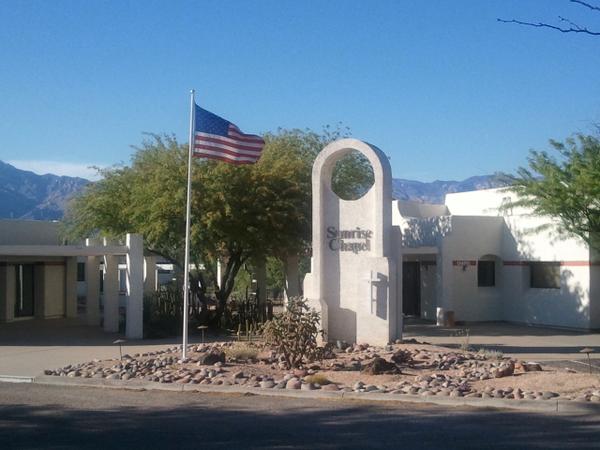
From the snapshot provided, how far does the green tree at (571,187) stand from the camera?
2014cm

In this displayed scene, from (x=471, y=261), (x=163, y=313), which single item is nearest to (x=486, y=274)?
(x=471, y=261)

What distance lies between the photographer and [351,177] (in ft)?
97.6

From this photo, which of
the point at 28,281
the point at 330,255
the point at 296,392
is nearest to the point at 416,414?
the point at 296,392

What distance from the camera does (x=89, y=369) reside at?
56.2 feet

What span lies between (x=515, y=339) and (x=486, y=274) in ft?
22.7

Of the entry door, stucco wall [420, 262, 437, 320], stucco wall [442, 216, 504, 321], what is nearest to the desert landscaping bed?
stucco wall [442, 216, 504, 321]

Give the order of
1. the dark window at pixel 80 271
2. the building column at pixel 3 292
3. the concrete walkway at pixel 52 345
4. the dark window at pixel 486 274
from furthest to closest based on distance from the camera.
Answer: the dark window at pixel 80 271, the dark window at pixel 486 274, the building column at pixel 3 292, the concrete walkway at pixel 52 345

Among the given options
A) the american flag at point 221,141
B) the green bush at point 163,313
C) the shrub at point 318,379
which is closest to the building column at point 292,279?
the green bush at point 163,313

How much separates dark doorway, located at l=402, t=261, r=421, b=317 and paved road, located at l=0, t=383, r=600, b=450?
20204 mm

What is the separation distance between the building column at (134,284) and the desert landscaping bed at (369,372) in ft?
14.7

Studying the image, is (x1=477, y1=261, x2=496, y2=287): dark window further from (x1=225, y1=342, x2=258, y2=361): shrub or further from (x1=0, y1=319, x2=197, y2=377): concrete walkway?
(x1=225, y1=342, x2=258, y2=361): shrub

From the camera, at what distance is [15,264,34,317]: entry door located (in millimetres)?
31833

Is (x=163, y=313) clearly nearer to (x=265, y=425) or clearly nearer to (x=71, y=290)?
(x=71, y=290)

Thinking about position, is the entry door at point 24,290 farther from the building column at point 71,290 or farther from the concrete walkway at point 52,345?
the concrete walkway at point 52,345
